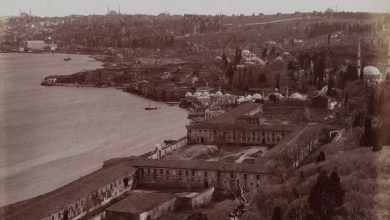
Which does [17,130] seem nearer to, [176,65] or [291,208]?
[291,208]

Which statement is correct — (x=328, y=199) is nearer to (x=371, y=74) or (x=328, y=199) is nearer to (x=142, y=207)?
(x=142, y=207)

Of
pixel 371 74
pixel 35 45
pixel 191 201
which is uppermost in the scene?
pixel 371 74

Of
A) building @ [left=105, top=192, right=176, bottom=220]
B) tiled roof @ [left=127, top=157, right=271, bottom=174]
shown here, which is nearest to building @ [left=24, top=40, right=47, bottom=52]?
tiled roof @ [left=127, top=157, right=271, bottom=174]

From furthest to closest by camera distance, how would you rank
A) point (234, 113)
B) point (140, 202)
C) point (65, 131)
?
point (65, 131) < point (234, 113) < point (140, 202)

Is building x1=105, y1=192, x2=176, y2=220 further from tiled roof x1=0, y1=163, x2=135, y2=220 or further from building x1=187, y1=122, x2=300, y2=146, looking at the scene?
building x1=187, y1=122, x2=300, y2=146

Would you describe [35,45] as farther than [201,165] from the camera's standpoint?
Yes

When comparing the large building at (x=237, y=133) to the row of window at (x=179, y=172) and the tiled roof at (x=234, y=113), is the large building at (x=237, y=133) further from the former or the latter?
the row of window at (x=179, y=172)

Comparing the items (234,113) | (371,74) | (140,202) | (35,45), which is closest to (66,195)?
(140,202)
